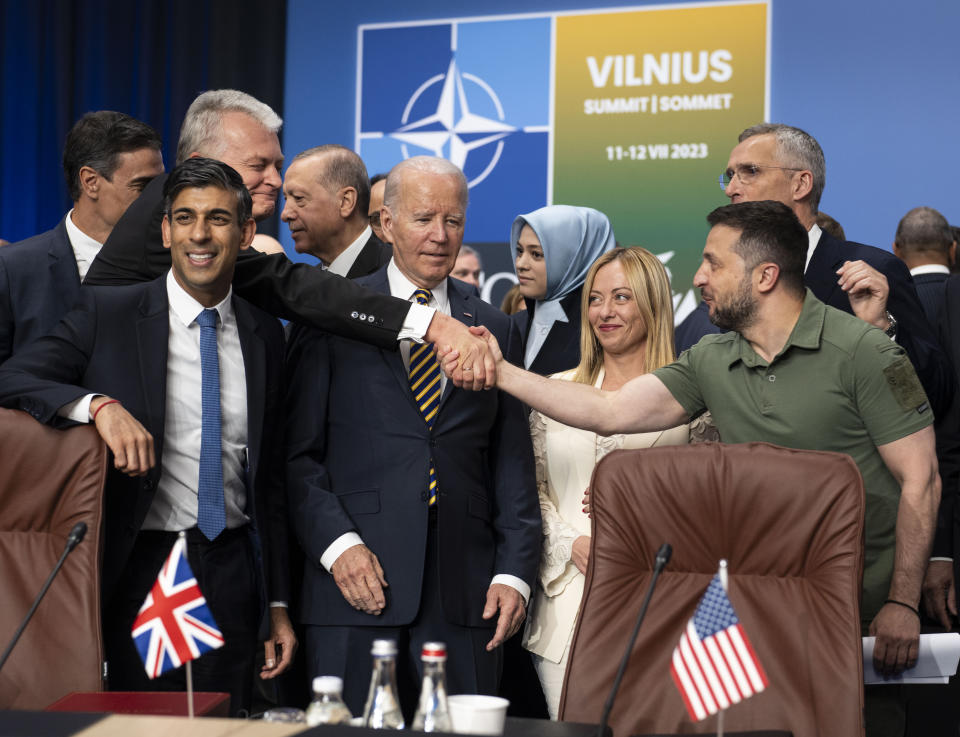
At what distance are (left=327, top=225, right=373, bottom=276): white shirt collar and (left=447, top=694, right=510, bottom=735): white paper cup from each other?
243 centimetres

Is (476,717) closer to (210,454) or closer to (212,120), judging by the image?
(210,454)

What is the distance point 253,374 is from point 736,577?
44.3 inches

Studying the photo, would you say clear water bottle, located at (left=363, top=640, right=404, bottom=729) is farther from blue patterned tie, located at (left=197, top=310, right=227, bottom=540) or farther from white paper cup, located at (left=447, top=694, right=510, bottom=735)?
blue patterned tie, located at (left=197, top=310, right=227, bottom=540)

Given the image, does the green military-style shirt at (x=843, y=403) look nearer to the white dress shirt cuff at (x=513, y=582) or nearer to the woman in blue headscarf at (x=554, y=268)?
the white dress shirt cuff at (x=513, y=582)

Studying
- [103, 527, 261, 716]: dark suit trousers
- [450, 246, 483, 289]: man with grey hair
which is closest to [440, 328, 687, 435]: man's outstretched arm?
[103, 527, 261, 716]: dark suit trousers

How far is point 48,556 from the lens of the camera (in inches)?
91.0

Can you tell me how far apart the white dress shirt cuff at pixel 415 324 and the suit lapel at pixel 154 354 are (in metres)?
0.54

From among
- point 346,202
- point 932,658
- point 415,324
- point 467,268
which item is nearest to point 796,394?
point 932,658

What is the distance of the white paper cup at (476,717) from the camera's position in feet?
5.58

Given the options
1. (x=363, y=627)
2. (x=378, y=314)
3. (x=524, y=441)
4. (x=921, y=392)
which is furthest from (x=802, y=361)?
(x=363, y=627)

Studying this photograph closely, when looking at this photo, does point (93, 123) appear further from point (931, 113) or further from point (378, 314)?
point (931, 113)

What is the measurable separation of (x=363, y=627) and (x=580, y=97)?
4061 mm

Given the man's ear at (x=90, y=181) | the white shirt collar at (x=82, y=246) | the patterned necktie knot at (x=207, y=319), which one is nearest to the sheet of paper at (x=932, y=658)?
the patterned necktie knot at (x=207, y=319)

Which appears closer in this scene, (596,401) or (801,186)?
(596,401)
